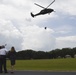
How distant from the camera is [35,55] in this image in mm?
99938

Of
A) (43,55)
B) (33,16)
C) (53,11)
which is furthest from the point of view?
(43,55)

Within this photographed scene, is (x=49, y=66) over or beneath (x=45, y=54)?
beneath

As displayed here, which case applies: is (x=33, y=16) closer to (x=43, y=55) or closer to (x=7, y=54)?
(x=7, y=54)

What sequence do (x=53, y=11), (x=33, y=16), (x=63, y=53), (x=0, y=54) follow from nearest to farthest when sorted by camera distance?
(x=0, y=54) < (x=53, y=11) < (x=33, y=16) < (x=63, y=53)

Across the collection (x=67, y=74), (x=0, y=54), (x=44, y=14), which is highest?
(x=44, y=14)

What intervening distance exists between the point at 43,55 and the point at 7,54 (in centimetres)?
7061

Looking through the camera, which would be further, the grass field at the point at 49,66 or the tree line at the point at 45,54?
the tree line at the point at 45,54

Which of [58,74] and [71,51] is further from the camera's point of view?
[71,51]

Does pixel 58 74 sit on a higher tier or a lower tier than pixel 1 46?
lower

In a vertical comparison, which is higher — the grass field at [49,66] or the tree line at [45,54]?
the tree line at [45,54]

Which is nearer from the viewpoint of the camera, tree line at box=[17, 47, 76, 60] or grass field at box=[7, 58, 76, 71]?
grass field at box=[7, 58, 76, 71]

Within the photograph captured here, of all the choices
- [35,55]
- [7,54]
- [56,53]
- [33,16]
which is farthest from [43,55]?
[7,54]

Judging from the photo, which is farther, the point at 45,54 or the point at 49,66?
the point at 45,54

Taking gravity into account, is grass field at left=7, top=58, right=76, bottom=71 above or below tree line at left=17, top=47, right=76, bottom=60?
below
